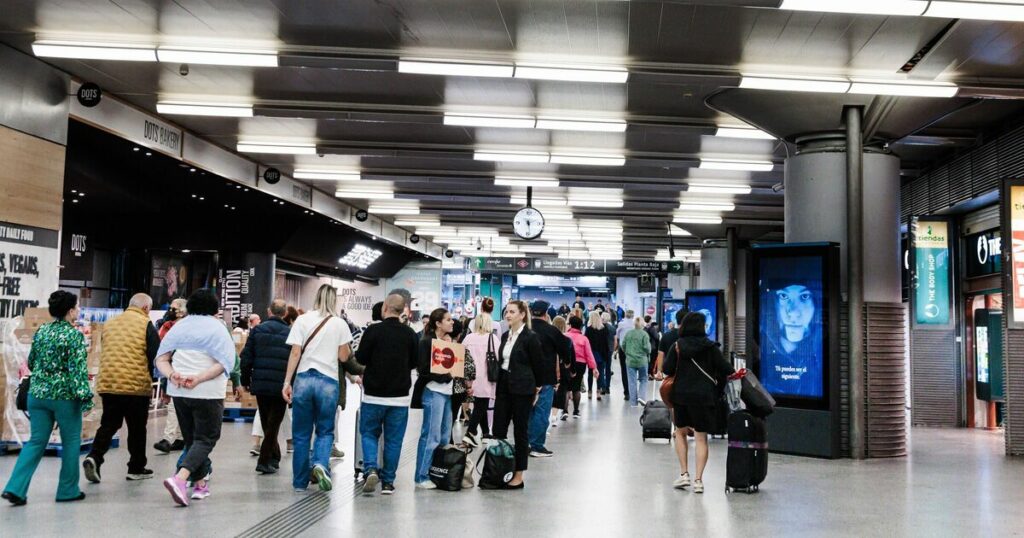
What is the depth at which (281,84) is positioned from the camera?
10648 millimetres

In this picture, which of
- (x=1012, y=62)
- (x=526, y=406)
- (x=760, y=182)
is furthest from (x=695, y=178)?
(x=526, y=406)

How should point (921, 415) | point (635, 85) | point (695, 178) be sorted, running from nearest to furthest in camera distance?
point (635, 85) < point (921, 415) < point (695, 178)

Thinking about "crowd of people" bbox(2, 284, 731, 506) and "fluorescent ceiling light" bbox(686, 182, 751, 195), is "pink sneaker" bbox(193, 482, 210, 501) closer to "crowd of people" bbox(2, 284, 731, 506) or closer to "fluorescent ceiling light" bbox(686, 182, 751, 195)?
"crowd of people" bbox(2, 284, 731, 506)

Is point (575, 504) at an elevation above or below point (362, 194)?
below

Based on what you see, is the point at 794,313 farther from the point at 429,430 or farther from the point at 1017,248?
the point at 429,430

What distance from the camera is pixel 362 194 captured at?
19.3m

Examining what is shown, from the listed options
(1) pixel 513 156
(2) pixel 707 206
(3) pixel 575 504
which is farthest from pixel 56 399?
(2) pixel 707 206

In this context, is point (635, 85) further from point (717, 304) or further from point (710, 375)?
point (717, 304)

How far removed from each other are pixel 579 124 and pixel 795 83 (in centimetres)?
305

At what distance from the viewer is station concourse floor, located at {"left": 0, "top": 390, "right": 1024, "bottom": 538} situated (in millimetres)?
5871

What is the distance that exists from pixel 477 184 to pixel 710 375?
34.6 feet

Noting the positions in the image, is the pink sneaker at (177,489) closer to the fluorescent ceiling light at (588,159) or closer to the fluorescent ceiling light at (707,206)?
the fluorescent ceiling light at (588,159)

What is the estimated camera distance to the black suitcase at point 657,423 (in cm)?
1088

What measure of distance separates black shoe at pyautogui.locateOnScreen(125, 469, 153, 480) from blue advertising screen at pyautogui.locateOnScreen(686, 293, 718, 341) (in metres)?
13.9
